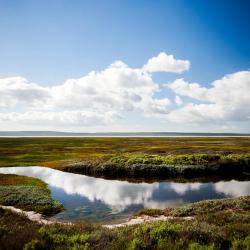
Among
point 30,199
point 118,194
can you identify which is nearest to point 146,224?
point 30,199

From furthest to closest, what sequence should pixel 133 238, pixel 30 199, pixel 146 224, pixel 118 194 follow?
pixel 118 194, pixel 30 199, pixel 146 224, pixel 133 238

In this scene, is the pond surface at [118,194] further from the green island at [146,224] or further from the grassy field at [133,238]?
the grassy field at [133,238]

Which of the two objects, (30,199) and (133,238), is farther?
(30,199)

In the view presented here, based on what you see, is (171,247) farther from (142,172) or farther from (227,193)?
(142,172)

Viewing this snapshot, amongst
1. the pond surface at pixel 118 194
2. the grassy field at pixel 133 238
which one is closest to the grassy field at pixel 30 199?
the pond surface at pixel 118 194

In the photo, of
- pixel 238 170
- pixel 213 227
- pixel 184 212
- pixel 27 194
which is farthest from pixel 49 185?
pixel 238 170

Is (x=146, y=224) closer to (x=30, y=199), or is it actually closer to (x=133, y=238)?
(x=133, y=238)

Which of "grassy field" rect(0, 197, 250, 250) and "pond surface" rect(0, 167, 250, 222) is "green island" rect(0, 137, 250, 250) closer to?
"grassy field" rect(0, 197, 250, 250)

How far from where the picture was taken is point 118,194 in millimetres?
32719

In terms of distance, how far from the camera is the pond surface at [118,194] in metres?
25.2

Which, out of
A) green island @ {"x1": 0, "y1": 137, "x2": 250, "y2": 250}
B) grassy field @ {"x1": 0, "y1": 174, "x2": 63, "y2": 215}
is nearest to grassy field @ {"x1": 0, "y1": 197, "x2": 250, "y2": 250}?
green island @ {"x1": 0, "y1": 137, "x2": 250, "y2": 250}

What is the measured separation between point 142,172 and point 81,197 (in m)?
17.9

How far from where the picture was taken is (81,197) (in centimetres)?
3088

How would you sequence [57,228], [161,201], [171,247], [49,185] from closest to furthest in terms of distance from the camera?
1. [171,247]
2. [57,228]
3. [161,201]
4. [49,185]
